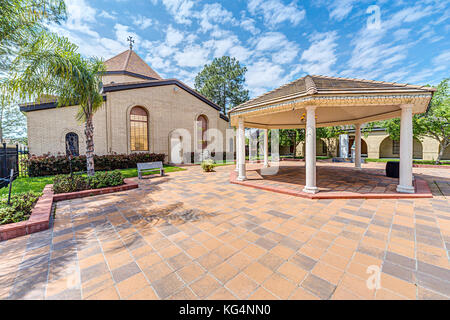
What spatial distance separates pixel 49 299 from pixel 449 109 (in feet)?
67.6

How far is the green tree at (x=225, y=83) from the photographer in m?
31.3

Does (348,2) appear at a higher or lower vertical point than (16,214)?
higher

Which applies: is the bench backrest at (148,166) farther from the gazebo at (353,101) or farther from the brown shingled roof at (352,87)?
the brown shingled roof at (352,87)

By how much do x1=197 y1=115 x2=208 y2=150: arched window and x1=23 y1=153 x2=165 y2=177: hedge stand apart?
672 centimetres

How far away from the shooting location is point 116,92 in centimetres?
1363

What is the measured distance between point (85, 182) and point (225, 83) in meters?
29.4

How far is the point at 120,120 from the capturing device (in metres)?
13.9

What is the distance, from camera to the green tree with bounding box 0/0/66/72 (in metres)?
4.56

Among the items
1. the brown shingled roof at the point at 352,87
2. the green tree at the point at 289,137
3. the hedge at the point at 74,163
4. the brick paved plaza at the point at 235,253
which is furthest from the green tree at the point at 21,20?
the green tree at the point at 289,137

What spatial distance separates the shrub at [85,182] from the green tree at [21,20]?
3806 millimetres

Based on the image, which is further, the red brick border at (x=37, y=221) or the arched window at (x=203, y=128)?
the arched window at (x=203, y=128)
